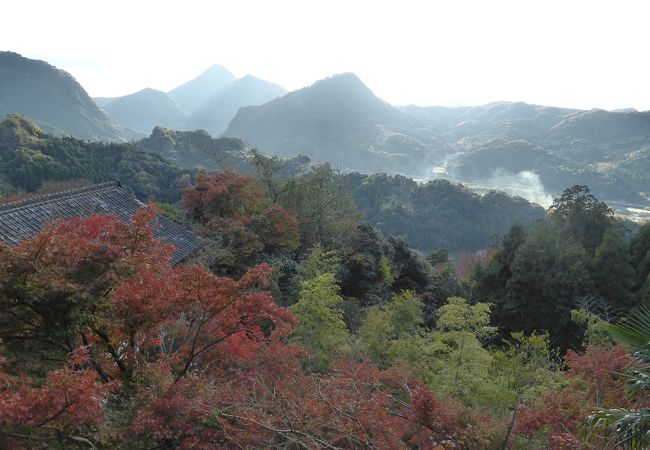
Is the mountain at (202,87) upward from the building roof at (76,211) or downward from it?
upward

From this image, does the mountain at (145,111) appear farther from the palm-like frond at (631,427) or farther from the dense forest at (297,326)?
the palm-like frond at (631,427)

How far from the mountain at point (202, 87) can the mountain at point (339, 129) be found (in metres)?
62.9

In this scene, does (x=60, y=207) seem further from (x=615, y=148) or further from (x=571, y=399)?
(x=615, y=148)

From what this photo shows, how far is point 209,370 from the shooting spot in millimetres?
7043

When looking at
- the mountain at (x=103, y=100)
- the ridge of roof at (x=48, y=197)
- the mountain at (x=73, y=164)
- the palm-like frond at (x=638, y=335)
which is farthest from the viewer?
the mountain at (x=103, y=100)

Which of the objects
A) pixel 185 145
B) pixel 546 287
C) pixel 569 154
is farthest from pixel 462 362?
pixel 569 154

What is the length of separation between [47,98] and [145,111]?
6044cm

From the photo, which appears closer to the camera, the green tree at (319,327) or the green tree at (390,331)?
the green tree at (319,327)

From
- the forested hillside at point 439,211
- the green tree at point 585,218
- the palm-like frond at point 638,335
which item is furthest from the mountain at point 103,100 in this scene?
the palm-like frond at point 638,335

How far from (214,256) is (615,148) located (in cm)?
11602

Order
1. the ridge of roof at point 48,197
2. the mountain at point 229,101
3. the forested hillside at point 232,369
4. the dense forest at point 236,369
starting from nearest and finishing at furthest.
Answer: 1. the dense forest at point 236,369
2. the forested hillside at point 232,369
3. the ridge of roof at point 48,197
4. the mountain at point 229,101

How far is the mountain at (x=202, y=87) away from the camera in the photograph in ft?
610

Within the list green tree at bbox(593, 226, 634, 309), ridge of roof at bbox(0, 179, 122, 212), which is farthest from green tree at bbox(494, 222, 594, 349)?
ridge of roof at bbox(0, 179, 122, 212)

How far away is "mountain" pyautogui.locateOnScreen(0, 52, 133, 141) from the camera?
81.0 m
